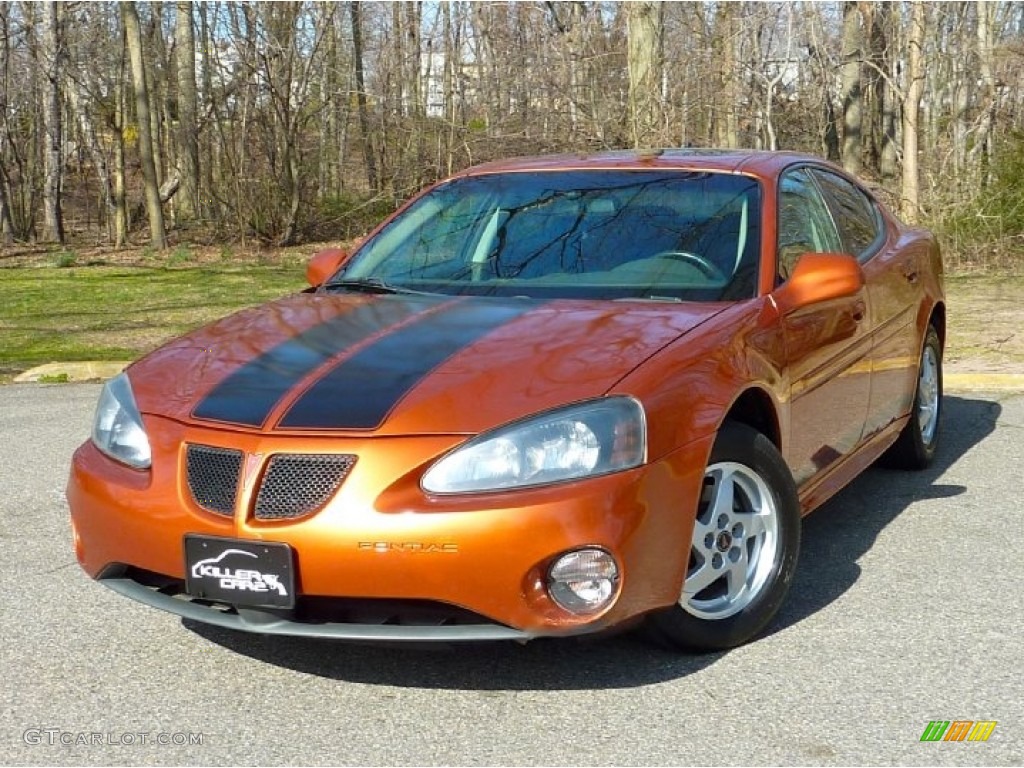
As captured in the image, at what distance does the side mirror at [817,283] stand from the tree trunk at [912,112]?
11148 mm

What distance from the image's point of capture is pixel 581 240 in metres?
4.59

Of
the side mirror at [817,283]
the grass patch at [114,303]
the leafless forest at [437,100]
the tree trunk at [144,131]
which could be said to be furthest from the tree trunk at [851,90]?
the side mirror at [817,283]

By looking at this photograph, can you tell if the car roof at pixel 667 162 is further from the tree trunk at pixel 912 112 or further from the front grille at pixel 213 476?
the tree trunk at pixel 912 112

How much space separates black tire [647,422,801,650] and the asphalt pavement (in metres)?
0.10

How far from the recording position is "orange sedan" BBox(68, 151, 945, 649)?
10.6ft

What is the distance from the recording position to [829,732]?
3244 millimetres

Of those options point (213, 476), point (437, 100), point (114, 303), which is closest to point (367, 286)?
point (213, 476)

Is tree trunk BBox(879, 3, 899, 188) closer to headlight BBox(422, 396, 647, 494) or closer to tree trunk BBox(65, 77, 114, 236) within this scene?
tree trunk BBox(65, 77, 114, 236)

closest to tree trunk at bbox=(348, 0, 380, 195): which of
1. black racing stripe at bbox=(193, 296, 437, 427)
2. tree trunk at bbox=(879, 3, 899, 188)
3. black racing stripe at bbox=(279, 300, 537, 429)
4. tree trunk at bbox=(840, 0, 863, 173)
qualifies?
tree trunk at bbox=(840, 0, 863, 173)

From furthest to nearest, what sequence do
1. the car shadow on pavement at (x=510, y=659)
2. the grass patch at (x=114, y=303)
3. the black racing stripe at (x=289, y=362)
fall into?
the grass patch at (x=114, y=303), the car shadow on pavement at (x=510, y=659), the black racing stripe at (x=289, y=362)

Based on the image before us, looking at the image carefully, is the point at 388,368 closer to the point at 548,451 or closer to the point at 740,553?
the point at 548,451

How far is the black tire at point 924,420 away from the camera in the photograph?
19.6 feet

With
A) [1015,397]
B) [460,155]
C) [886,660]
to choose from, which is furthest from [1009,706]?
[460,155]

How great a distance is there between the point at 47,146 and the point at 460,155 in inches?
307
